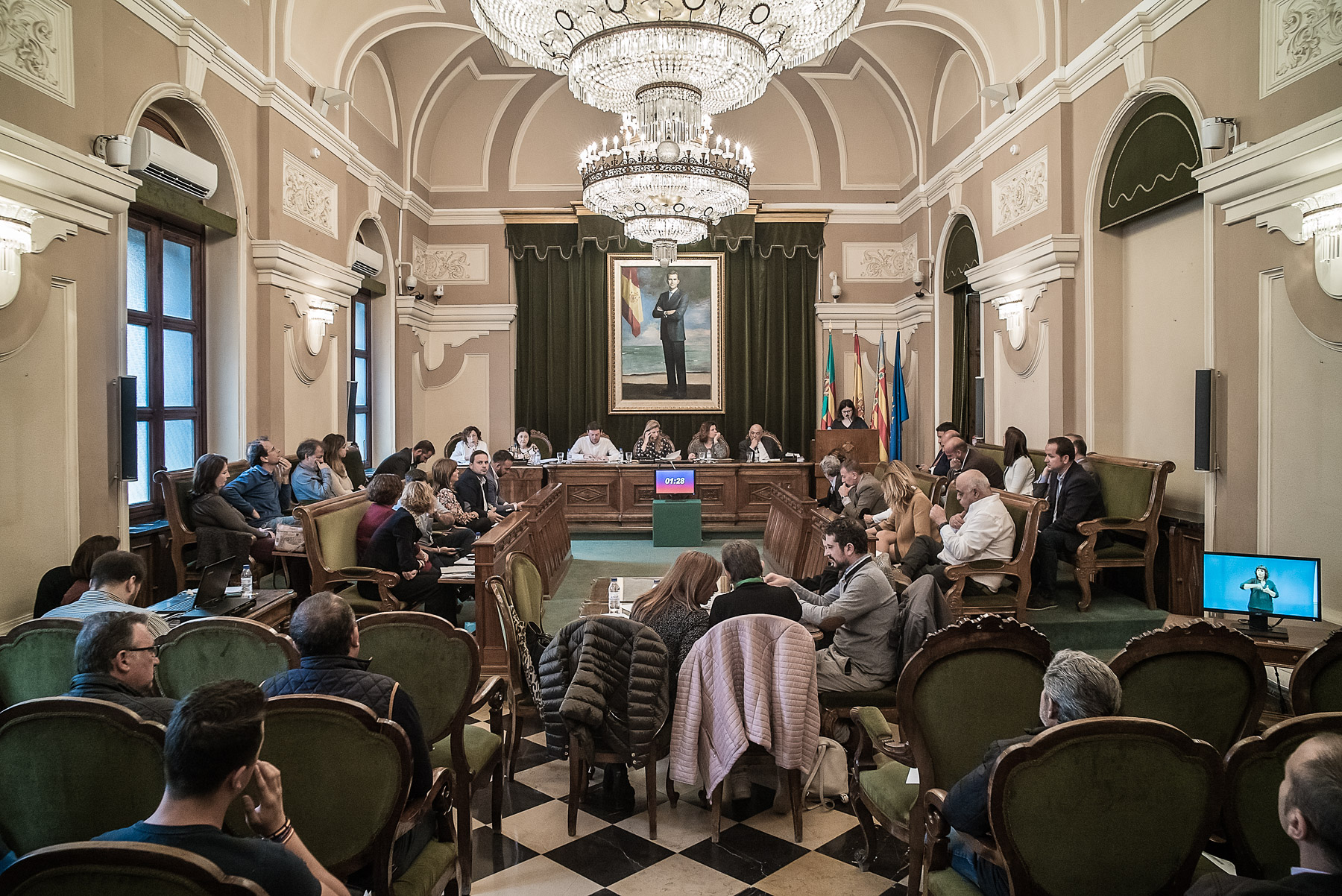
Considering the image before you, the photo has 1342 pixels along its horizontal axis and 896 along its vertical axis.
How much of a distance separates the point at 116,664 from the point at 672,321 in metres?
11.1

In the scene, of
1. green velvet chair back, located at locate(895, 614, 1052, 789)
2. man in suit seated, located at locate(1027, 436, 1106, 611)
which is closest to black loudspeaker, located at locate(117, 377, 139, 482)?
green velvet chair back, located at locate(895, 614, 1052, 789)

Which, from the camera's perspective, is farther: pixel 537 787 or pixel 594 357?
pixel 594 357

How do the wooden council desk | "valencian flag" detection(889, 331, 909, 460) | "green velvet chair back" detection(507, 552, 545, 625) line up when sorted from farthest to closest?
"valencian flag" detection(889, 331, 909, 460), the wooden council desk, "green velvet chair back" detection(507, 552, 545, 625)

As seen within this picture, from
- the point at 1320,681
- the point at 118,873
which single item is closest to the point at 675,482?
the point at 1320,681

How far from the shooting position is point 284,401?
7.56 meters

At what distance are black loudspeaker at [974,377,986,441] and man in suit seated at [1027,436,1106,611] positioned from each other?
9.47 feet

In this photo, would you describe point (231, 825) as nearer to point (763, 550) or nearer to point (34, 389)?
point (34, 389)

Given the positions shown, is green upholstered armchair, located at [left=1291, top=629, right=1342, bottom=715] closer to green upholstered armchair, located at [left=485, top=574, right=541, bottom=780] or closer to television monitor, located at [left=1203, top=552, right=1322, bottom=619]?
television monitor, located at [left=1203, top=552, right=1322, bottom=619]

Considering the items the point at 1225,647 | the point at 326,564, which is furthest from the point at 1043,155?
the point at 326,564

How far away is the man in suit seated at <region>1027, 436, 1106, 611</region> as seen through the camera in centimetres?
582

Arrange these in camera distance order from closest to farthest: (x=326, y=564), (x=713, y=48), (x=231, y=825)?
1. (x=231, y=825)
2. (x=713, y=48)
3. (x=326, y=564)

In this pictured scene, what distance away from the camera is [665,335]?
42.2 ft

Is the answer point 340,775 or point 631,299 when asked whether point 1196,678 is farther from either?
point 631,299

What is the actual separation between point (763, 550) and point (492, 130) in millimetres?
7853
